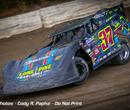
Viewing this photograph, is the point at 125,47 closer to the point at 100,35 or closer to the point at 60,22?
the point at 100,35

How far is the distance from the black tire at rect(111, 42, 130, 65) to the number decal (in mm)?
570

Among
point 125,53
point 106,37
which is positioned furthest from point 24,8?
point 106,37

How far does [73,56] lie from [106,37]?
4.66ft

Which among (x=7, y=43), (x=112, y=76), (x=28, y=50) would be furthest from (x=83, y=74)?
(x=7, y=43)

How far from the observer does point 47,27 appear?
1723 centimetres

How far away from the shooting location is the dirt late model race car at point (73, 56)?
29.0 feet

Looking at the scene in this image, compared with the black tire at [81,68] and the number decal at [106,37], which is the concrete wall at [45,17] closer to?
the number decal at [106,37]

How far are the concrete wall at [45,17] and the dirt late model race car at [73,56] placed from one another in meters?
6.50

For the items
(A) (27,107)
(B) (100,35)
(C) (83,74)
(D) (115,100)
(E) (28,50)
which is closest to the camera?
(D) (115,100)

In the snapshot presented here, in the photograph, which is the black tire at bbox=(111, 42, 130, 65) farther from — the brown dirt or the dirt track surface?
the brown dirt

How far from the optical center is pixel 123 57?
35.0 ft

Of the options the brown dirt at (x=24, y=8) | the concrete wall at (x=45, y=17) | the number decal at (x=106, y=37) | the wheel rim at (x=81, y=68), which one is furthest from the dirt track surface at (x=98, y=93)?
the brown dirt at (x=24, y=8)

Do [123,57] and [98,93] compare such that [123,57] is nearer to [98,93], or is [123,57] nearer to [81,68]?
[81,68]

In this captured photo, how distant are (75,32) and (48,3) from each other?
943 centimetres
